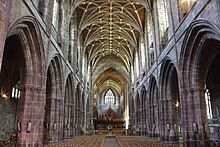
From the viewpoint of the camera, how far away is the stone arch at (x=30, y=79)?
1102cm

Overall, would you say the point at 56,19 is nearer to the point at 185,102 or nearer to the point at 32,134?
the point at 32,134

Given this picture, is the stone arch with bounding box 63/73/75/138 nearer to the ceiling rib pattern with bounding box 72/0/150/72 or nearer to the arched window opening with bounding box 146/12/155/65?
the ceiling rib pattern with bounding box 72/0/150/72

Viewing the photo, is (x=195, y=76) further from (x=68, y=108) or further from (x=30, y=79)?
(x=68, y=108)

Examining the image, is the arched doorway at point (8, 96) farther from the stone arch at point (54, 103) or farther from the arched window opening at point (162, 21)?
the arched window opening at point (162, 21)

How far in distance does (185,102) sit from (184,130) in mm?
1617

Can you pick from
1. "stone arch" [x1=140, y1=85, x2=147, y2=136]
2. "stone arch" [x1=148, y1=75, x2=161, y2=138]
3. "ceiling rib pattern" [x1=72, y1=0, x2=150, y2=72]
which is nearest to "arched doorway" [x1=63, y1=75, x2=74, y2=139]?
"ceiling rib pattern" [x1=72, y1=0, x2=150, y2=72]

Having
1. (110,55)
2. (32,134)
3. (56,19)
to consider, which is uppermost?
(110,55)

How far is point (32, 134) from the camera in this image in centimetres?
1133

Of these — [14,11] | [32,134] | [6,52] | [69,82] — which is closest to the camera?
[14,11]

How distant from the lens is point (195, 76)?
12.3 m

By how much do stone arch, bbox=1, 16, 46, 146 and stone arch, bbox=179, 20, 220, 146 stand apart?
8413 mm

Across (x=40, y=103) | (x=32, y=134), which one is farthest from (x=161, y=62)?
(x=32, y=134)

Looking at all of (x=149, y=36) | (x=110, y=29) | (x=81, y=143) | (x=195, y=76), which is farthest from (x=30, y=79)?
(x=110, y=29)

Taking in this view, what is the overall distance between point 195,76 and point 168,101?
17.3ft
